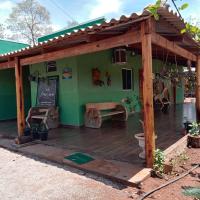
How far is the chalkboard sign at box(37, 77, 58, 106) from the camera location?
803cm

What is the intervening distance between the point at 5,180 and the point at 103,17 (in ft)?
21.8

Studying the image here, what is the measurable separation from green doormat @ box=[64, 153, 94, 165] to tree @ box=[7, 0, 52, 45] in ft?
71.5

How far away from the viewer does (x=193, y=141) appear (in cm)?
550

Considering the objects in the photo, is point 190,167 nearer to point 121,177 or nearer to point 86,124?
point 121,177

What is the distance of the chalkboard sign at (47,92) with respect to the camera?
8.03m

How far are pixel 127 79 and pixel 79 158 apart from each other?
19.0 ft

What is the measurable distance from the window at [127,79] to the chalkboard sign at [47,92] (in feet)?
9.14

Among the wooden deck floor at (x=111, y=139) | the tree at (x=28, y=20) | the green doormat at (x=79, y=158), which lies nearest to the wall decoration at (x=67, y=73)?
the wooden deck floor at (x=111, y=139)

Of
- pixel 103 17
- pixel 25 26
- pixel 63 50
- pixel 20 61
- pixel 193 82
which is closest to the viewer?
pixel 63 50

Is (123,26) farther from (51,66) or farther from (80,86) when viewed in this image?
(51,66)

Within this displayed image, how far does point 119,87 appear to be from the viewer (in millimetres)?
9234

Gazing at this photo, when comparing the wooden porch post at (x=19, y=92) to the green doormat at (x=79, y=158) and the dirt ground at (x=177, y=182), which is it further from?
the dirt ground at (x=177, y=182)

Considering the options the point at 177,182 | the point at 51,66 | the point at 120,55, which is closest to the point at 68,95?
the point at 51,66

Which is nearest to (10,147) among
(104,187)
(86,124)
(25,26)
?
(86,124)
